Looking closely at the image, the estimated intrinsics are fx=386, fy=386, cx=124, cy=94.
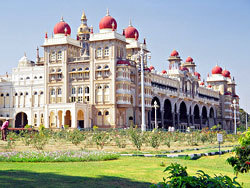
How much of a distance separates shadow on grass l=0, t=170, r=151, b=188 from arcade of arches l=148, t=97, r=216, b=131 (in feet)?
192

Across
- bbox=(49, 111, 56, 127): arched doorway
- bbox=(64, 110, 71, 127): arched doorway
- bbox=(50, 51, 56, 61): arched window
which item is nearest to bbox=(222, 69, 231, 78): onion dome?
bbox=(50, 51, 56, 61): arched window

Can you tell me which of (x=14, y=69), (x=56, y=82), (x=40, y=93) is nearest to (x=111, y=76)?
(x=56, y=82)

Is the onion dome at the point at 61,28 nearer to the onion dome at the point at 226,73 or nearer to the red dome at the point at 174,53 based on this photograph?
A: the red dome at the point at 174,53

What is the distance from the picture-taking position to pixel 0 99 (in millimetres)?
73562

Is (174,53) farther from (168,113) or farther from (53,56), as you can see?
(53,56)

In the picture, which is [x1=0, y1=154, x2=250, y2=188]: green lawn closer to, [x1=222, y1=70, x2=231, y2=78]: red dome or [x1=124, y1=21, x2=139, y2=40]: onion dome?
[x1=124, y1=21, x2=139, y2=40]: onion dome

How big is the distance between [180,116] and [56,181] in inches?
3163

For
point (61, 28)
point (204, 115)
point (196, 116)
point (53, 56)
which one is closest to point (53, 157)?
point (53, 56)

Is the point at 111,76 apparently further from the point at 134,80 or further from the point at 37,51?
the point at 37,51

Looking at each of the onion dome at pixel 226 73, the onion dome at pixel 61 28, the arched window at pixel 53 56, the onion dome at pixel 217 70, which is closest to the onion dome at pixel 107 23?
the onion dome at pixel 61 28

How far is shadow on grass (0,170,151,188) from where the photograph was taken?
10961 mm

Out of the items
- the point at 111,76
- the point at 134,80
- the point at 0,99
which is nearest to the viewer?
the point at 111,76

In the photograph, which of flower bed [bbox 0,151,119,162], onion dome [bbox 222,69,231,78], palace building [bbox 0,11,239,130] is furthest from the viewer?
onion dome [bbox 222,69,231,78]

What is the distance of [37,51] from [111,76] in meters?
29.8
